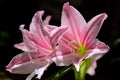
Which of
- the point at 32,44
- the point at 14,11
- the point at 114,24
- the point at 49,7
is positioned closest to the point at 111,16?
the point at 114,24

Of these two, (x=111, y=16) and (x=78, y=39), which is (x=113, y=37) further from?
(x=78, y=39)

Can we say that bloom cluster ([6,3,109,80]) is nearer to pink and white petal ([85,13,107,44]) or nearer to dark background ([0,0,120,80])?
pink and white petal ([85,13,107,44])

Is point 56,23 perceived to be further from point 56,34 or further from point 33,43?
point 56,34

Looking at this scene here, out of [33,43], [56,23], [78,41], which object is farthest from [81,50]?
[56,23]

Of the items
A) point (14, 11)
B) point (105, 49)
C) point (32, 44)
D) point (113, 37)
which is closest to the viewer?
point (105, 49)

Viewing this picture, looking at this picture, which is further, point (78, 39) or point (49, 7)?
point (49, 7)

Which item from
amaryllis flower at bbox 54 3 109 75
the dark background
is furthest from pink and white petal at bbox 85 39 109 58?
the dark background
